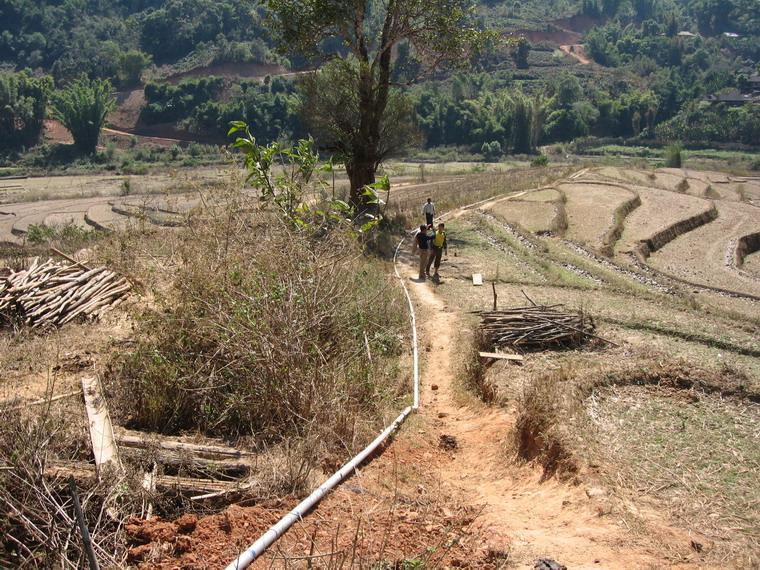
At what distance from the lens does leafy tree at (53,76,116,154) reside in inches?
2547

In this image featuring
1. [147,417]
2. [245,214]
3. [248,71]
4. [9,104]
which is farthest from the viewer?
[248,71]

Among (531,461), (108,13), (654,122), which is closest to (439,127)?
(654,122)


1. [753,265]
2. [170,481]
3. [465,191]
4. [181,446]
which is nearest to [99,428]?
[181,446]

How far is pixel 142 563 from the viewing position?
4.07 metres

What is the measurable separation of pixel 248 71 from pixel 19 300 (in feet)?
300

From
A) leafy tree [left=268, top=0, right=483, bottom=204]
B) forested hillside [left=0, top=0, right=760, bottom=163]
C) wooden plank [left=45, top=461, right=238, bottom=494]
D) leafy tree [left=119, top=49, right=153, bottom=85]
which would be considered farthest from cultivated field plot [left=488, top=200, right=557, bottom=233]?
leafy tree [left=119, top=49, right=153, bottom=85]

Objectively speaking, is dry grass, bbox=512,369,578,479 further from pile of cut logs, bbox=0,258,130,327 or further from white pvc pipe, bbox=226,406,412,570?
pile of cut logs, bbox=0,258,130,327

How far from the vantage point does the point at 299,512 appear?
459 cm

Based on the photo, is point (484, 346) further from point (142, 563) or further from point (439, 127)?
point (439, 127)

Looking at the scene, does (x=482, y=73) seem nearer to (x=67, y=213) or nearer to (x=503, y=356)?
(x=67, y=213)

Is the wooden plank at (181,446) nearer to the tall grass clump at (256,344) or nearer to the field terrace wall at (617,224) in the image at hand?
the tall grass clump at (256,344)

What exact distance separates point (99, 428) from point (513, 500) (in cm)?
348

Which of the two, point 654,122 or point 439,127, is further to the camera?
point 654,122

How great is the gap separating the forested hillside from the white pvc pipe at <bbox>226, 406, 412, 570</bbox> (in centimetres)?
3705
